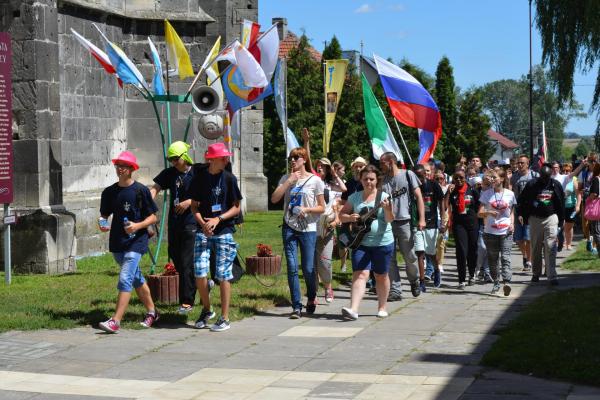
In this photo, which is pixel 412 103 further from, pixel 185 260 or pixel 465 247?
pixel 185 260

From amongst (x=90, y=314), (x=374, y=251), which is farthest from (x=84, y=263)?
(x=374, y=251)

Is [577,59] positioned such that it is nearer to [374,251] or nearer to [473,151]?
[374,251]

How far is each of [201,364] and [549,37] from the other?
58.4ft

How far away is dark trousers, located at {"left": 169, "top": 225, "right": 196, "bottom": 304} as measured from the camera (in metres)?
11.0

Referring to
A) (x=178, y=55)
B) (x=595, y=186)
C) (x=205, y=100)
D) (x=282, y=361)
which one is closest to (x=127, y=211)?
(x=282, y=361)

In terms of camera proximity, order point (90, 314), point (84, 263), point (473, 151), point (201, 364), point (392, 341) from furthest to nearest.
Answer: point (473, 151) → point (84, 263) → point (90, 314) → point (392, 341) → point (201, 364)

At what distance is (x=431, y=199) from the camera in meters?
14.1

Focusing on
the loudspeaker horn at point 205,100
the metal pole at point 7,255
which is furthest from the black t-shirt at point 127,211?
the loudspeaker horn at point 205,100

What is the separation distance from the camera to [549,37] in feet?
79.6

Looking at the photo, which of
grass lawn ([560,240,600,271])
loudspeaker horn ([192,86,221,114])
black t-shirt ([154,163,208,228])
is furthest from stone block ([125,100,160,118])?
grass lawn ([560,240,600,271])

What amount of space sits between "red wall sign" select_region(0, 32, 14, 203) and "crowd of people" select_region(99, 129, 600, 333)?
283 cm

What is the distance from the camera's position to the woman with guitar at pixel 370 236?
1088 centimetres

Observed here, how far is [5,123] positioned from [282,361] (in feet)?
20.7

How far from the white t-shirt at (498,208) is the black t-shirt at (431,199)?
2.46 ft
